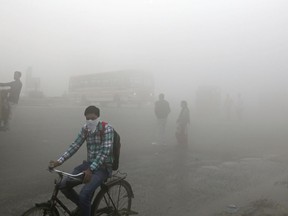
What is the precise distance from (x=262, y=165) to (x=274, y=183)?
188 centimetres

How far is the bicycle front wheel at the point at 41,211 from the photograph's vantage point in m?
3.16

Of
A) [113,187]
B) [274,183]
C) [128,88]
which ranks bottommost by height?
[274,183]

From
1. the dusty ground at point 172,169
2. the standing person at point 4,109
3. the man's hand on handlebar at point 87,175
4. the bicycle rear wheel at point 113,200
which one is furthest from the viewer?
the standing person at point 4,109

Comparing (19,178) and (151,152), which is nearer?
(19,178)

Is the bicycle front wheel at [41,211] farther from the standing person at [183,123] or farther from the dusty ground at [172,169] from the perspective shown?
the standing person at [183,123]

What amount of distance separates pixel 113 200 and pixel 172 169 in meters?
3.94

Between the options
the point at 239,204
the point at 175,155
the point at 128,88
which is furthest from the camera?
the point at 128,88

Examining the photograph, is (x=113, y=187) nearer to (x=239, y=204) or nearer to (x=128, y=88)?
(x=239, y=204)

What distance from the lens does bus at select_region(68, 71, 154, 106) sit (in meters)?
23.1

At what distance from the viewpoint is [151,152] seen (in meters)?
10.2

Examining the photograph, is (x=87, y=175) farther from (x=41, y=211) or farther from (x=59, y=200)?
(x=41, y=211)

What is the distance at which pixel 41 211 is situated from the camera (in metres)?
3.29

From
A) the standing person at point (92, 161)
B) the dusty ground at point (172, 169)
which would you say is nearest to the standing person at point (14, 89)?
the dusty ground at point (172, 169)

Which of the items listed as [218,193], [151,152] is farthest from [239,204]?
[151,152]
